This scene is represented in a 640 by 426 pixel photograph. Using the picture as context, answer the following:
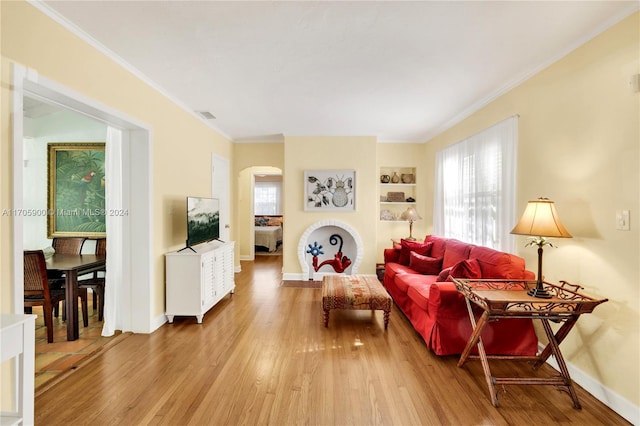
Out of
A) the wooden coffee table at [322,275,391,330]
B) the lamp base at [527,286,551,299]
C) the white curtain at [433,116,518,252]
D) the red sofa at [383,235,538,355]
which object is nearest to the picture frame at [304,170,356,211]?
the white curtain at [433,116,518,252]

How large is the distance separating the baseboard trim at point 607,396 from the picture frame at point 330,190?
357 centimetres

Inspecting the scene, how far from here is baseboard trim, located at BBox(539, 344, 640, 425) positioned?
1898 millimetres

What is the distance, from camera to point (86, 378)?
2.34m

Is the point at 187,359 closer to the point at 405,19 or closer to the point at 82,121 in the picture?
the point at 405,19

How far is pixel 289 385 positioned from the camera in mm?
2254

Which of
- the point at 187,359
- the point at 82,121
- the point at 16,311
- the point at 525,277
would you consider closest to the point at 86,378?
the point at 187,359

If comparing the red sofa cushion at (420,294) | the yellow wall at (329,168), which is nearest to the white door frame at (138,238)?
the yellow wall at (329,168)

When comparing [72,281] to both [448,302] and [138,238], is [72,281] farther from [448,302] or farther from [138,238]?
[448,302]

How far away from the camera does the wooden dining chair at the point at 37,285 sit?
271cm

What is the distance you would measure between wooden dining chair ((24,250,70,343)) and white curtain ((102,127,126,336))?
45 cm

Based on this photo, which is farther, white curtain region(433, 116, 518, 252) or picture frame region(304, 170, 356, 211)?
picture frame region(304, 170, 356, 211)

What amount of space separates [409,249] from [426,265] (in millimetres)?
569

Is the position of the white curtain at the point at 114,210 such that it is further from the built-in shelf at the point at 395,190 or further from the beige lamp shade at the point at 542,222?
the built-in shelf at the point at 395,190

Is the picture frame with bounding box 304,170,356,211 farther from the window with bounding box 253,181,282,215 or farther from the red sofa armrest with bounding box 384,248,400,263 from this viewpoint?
the window with bounding box 253,181,282,215
